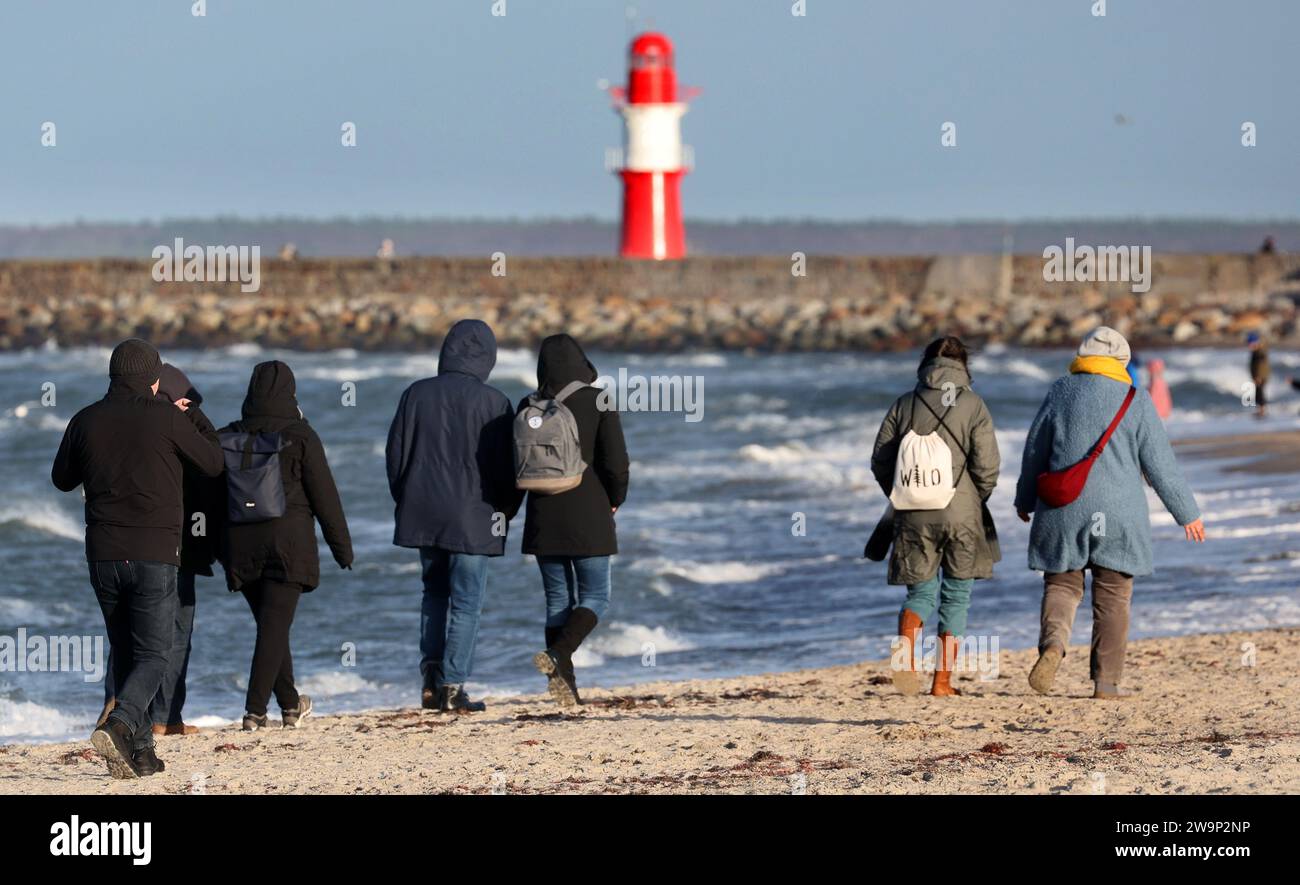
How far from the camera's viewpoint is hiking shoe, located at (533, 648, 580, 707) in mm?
8438

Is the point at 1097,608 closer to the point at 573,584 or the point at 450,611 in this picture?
the point at 573,584

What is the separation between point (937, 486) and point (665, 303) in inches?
1680

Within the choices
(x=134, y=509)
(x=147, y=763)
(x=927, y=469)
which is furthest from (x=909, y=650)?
(x=134, y=509)

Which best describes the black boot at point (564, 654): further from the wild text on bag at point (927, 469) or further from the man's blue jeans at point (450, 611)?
the wild text on bag at point (927, 469)

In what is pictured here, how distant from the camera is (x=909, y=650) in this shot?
27.1ft

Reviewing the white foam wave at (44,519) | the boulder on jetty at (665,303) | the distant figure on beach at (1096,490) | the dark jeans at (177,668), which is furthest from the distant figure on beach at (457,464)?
the boulder on jetty at (665,303)

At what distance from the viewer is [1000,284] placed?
50688 mm

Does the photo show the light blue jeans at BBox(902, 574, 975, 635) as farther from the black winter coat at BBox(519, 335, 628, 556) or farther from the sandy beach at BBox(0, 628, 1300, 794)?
the black winter coat at BBox(519, 335, 628, 556)

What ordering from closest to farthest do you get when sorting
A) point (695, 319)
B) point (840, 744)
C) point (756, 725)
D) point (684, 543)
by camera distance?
point (840, 744), point (756, 725), point (684, 543), point (695, 319)

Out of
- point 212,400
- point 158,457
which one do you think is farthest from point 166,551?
point 212,400
